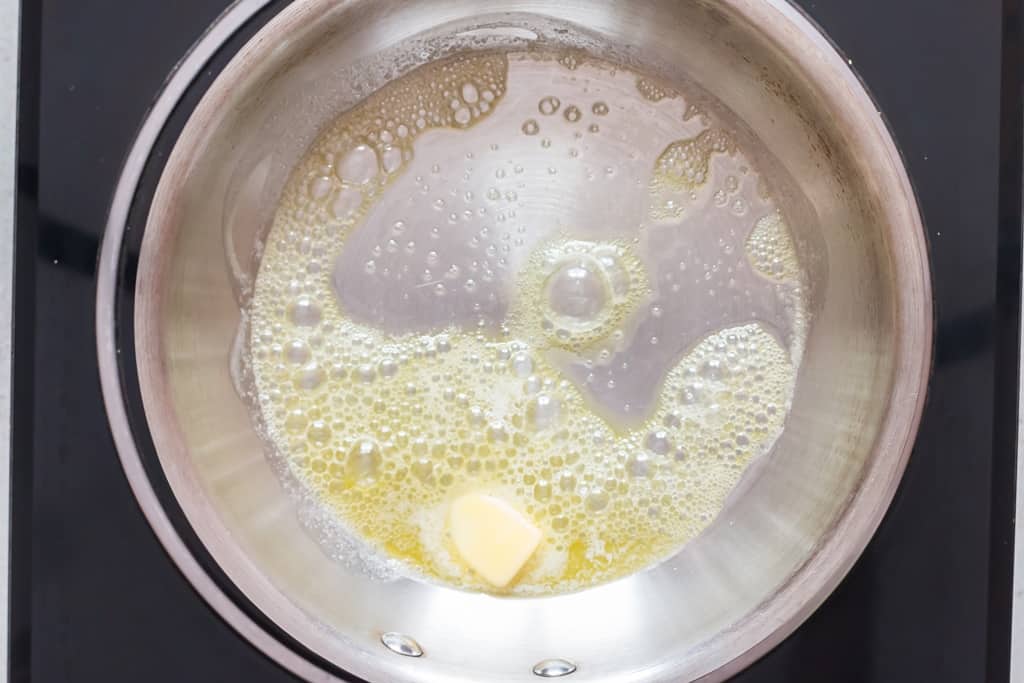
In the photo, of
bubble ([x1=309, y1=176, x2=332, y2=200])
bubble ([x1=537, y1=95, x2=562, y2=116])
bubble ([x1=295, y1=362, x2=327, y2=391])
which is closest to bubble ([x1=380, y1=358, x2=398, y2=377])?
bubble ([x1=295, y1=362, x2=327, y2=391])

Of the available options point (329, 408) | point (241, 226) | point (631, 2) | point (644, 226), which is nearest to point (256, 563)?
point (329, 408)

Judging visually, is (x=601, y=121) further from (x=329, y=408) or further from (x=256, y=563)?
(x=256, y=563)

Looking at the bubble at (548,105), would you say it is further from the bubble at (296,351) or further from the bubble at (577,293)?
the bubble at (296,351)

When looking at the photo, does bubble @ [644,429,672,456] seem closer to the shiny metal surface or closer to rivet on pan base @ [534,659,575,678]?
the shiny metal surface

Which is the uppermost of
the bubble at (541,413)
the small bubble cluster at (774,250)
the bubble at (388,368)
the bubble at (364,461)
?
the small bubble cluster at (774,250)

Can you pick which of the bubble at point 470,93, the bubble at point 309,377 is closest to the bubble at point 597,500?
the bubble at point 309,377

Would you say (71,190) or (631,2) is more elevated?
(631,2)
